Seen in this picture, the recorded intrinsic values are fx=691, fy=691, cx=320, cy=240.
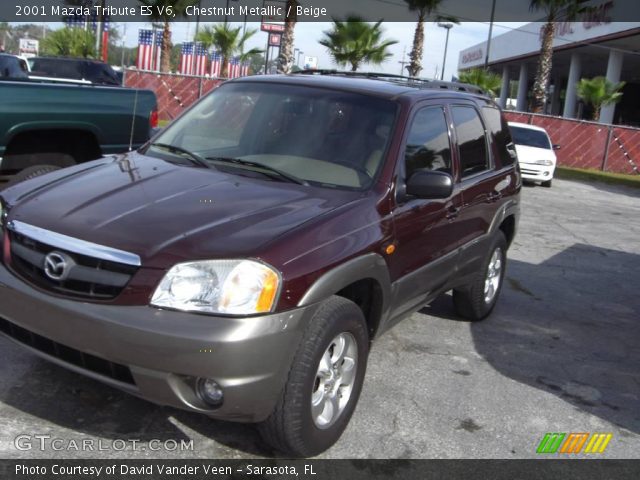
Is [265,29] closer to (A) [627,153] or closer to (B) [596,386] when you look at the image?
(A) [627,153]

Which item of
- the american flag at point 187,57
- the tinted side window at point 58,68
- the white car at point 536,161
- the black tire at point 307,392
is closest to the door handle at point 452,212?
the black tire at point 307,392

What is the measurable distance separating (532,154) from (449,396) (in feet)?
45.8

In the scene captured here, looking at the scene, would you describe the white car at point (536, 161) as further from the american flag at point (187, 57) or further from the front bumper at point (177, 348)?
the american flag at point (187, 57)

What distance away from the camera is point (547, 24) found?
2688cm

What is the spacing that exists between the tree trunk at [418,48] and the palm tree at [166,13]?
9.88 meters

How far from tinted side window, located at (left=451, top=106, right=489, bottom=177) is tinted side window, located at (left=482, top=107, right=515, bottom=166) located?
25 cm

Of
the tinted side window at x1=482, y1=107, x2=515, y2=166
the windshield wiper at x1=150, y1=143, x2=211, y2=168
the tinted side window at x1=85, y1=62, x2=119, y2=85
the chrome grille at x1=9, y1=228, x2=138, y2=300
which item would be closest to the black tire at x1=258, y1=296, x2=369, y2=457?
the chrome grille at x1=9, y1=228, x2=138, y2=300

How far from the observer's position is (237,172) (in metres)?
3.91

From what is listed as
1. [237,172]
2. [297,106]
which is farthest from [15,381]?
[297,106]

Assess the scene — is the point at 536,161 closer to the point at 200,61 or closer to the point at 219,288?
the point at 219,288

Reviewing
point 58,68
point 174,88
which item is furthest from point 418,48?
point 58,68

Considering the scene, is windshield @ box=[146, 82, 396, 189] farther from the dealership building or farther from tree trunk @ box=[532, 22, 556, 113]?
the dealership building

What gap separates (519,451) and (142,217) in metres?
2.28

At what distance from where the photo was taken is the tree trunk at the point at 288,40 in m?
22.4
